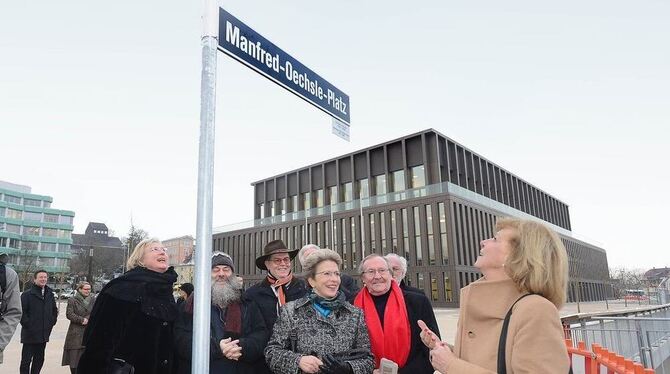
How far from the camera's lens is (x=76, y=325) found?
23.9 feet

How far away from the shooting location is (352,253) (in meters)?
42.8

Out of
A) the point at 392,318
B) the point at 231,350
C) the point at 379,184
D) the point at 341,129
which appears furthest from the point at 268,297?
the point at 379,184

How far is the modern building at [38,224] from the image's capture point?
280 ft

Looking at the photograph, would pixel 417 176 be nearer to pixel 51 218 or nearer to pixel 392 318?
pixel 392 318

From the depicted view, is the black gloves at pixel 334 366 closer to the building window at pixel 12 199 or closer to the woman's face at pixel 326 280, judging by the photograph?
the woman's face at pixel 326 280

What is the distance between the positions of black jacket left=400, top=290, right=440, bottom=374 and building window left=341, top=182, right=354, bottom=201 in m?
42.9

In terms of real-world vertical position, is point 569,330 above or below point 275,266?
below

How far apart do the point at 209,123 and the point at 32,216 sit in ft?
359

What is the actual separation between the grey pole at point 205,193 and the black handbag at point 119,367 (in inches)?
80.1

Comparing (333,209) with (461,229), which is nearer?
(461,229)

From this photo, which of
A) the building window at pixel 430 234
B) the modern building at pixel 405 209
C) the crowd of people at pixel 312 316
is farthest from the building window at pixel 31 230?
the crowd of people at pixel 312 316

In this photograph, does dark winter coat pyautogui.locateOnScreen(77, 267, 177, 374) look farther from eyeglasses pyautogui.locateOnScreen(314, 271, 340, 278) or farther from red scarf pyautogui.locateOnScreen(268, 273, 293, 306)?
eyeglasses pyautogui.locateOnScreen(314, 271, 340, 278)

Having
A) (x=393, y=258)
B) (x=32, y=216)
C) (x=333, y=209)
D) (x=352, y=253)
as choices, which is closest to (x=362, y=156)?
(x=333, y=209)

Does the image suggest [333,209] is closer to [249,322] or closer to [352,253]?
[352,253]
